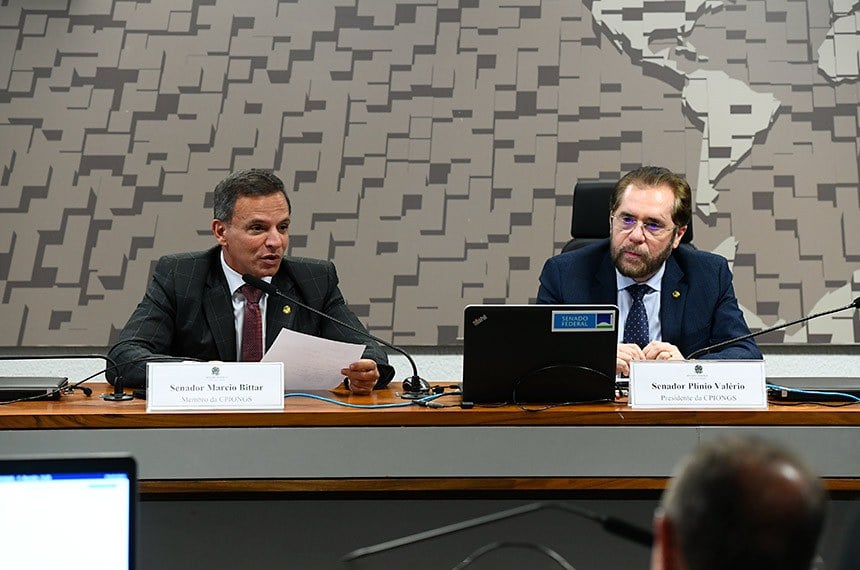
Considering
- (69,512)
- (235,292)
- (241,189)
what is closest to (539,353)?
(235,292)

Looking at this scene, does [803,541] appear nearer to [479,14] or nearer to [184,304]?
[184,304]

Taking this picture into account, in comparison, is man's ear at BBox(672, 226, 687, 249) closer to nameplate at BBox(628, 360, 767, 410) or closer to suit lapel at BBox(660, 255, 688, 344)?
suit lapel at BBox(660, 255, 688, 344)

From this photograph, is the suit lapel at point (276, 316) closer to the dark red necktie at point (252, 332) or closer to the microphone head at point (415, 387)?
the dark red necktie at point (252, 332)

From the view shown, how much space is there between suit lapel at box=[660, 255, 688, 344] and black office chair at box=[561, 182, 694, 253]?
234 millimetres

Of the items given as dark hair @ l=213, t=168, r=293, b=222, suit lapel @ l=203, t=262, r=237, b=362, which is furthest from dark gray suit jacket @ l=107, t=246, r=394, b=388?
dark hair @ l=213, t=168, r=293, b=222

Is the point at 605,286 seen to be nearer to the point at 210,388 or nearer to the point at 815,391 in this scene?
the point at 815,391

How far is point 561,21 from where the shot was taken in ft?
12.4

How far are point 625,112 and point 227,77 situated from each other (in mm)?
1416

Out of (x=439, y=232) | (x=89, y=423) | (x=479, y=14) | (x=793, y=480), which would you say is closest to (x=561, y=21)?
(x=479, y=14)

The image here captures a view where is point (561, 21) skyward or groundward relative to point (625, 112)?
skyward

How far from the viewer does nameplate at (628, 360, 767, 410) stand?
2.21 m

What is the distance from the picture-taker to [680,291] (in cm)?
298

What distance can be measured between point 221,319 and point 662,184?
1291 millimetres

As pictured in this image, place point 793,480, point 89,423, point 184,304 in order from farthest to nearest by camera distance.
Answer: point 184,304 → point 89,423 → point 793,480
